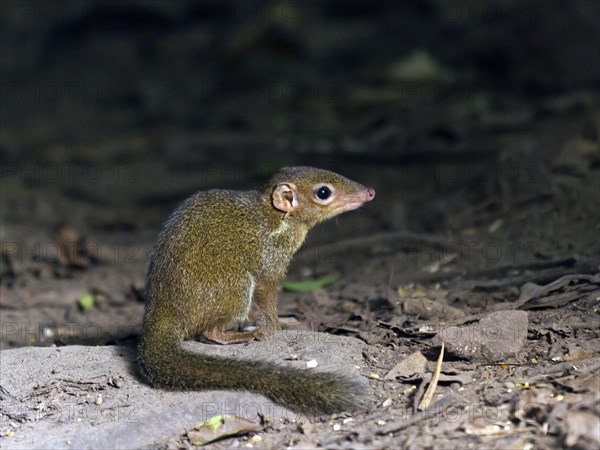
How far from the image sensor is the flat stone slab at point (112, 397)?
4617mm

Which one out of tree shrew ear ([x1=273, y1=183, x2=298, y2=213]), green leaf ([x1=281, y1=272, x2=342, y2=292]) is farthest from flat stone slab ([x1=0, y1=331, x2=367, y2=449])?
green leaf ([x1=281, y1=272, x2=342, y2=292])

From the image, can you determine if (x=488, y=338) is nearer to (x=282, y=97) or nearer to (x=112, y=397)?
(x=112, y=397)

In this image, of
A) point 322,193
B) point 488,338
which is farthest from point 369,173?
point 488,338

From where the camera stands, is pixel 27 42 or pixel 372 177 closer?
pixel 372 177

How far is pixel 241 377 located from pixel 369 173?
5022mm

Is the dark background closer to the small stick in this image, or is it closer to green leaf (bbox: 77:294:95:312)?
green leaf (bbox: 77:294:95:312)

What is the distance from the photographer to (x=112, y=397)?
16.6ft

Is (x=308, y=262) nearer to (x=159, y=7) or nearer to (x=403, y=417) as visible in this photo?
(x=403, y=417)

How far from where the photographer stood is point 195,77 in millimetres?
13648

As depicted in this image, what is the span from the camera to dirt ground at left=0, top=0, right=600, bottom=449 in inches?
189

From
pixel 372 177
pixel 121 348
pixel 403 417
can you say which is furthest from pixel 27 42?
pixel 403 417

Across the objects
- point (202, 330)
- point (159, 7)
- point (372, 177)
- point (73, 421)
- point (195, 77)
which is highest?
point (159, 7)

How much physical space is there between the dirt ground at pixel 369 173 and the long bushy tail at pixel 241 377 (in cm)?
12

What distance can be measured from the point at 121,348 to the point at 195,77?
842 cm
